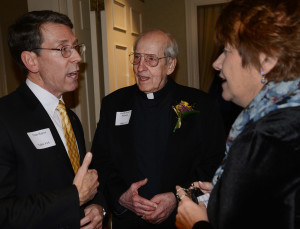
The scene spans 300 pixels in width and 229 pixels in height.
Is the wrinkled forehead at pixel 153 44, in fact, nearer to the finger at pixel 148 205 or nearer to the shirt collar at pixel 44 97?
the shirt collar at pixel 44 97

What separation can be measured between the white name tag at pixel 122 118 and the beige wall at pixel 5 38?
9.30 ft

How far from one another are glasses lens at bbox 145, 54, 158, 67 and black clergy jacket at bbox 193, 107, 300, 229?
1313 mm

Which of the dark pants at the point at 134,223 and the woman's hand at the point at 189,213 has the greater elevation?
the woman's hand at the point at 189,213

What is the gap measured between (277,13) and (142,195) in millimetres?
1507

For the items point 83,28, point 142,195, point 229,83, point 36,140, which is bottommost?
point 142,195

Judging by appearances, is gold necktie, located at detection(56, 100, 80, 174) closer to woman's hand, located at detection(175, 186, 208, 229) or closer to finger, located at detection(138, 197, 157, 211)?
finger, located at detection(138, 197, 157, 211)

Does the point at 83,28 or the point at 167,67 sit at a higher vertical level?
the point at 83,28

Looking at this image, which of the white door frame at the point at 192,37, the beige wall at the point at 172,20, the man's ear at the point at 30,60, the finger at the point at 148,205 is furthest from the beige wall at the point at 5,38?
the finger at the point at 148,205

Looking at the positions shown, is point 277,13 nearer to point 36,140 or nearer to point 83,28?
point 36,140

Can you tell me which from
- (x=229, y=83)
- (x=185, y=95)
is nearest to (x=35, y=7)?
(x=185, y=95)

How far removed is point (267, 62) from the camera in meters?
1.06

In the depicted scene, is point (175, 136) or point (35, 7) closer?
point (175, 136)

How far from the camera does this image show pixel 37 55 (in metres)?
1.65

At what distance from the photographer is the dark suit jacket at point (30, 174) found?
4.12ft
